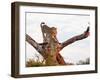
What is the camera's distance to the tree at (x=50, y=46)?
202 cm

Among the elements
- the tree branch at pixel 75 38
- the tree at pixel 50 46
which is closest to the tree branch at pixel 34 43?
the tree at pixel 50 46

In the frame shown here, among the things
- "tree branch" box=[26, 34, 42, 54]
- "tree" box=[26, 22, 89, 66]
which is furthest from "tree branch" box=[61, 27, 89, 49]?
"tree branch" box=[26, 34, 42, 54]

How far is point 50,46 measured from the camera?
2053 mm

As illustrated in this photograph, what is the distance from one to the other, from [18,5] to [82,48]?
677 mm

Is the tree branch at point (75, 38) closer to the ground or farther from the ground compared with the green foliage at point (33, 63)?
farther from the ground

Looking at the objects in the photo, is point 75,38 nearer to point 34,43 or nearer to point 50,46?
point 50,46

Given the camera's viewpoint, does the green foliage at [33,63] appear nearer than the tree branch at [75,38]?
Yes

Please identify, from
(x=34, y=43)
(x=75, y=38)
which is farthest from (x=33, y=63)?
(x=75, y=38)

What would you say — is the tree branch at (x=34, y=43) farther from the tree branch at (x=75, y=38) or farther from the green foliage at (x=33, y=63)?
the tree branch at (x=75, y=38)

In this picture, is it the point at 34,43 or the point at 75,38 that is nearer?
the point at 34,43

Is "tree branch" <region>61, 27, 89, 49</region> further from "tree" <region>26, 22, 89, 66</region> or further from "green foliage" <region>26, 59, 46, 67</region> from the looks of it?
"green foliage" <region>26, 59, 46, 67</region>

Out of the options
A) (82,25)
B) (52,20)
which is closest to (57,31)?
(52,20)

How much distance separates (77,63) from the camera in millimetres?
2156

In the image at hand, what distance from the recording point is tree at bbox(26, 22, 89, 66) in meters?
2.02
